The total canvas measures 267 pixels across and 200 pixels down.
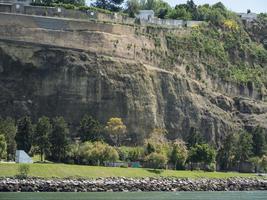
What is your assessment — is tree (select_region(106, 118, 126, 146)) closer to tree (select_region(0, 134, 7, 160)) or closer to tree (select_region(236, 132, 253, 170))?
tree (select_region(236, 132, 253, 170))

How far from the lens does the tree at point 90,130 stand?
123562 millimetres

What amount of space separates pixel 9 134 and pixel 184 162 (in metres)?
30.1

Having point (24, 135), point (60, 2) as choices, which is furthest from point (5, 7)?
point (24, 135)

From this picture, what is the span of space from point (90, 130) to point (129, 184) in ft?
76.9

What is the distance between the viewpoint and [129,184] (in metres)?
102

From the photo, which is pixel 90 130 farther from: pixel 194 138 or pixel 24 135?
pixel 194 138

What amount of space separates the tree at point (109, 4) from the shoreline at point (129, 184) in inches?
2106

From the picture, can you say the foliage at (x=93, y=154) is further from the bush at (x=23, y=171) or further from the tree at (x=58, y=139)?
the bush at (x=23, y=171)

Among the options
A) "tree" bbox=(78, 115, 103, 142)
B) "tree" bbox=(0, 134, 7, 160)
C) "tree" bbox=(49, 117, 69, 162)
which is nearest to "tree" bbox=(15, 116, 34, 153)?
"tree" bbox=(49, 117, 69, 162)

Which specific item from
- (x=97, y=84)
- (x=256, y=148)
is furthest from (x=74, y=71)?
(x=256, y=148)

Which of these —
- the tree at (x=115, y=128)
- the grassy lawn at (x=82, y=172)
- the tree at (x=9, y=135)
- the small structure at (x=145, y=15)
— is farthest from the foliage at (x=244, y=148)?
the tree at (x=9, y=135)

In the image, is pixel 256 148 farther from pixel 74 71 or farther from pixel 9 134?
pixel 9 134

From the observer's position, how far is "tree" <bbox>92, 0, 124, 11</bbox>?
531ft

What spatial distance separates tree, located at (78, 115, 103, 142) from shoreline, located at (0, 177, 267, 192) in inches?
655
